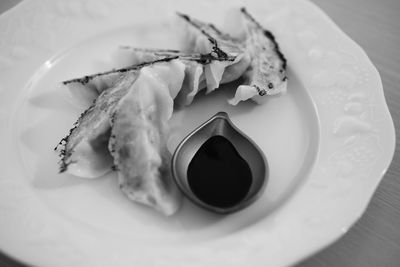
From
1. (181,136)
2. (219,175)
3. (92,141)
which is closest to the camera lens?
(219,175)

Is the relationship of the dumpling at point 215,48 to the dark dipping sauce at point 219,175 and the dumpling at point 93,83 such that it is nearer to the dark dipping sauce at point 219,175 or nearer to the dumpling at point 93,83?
the dumpling at point 93,83

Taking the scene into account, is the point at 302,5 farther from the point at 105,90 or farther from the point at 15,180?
the point at 15,180

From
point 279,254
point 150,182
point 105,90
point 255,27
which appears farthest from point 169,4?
point 279,254

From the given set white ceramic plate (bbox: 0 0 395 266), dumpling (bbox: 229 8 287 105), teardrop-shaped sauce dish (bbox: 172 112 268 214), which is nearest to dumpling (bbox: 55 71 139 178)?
white ceramic plate (bbox: 0 0 395 266)

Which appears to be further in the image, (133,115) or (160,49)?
(160,49)

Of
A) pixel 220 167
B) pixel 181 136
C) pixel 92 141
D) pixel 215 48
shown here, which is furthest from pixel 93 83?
pixel 220 167

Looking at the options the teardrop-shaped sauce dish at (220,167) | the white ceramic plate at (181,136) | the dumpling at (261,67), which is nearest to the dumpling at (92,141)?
the white ceramic plate at (181,136)

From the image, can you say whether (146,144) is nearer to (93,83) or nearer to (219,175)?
(219,175)
